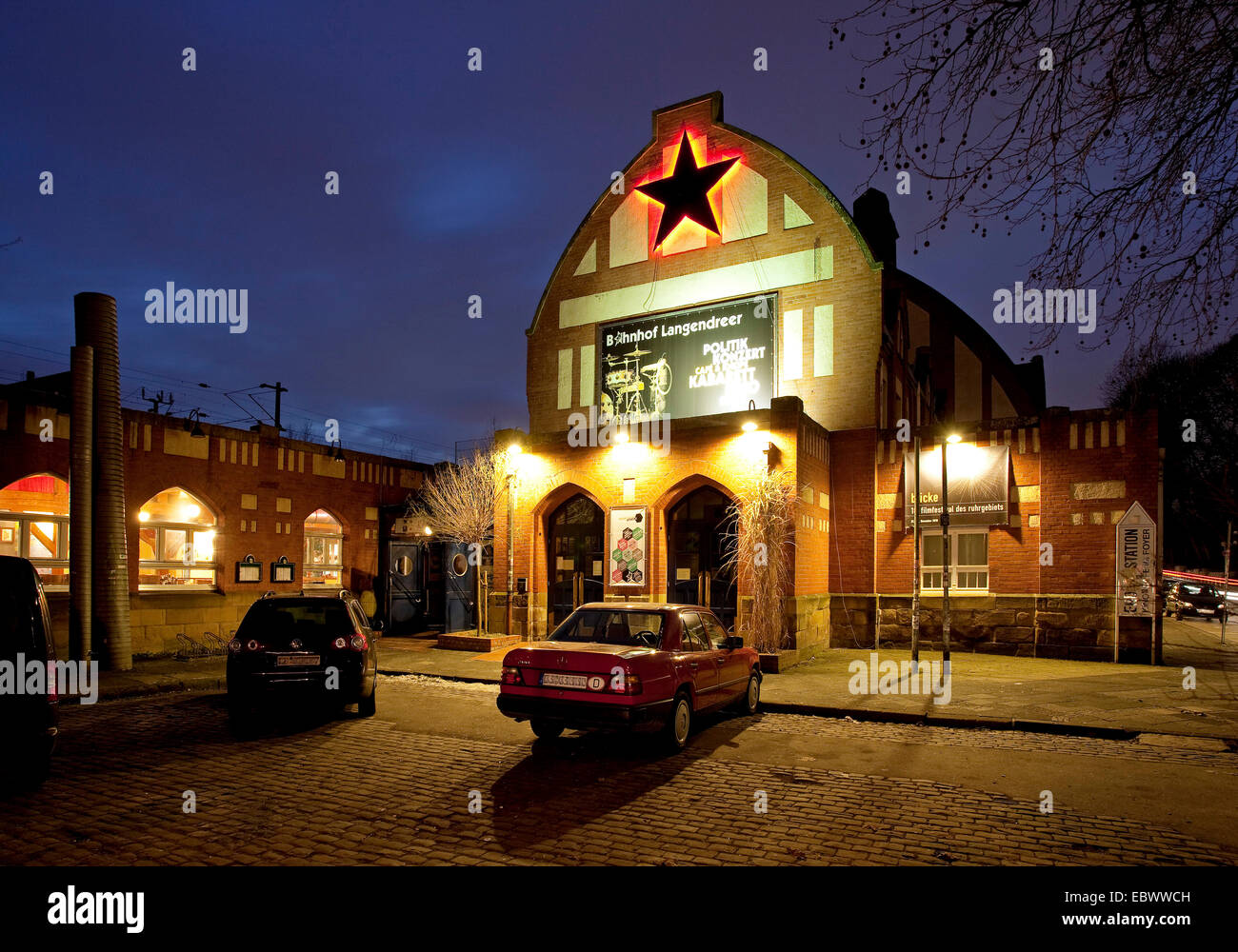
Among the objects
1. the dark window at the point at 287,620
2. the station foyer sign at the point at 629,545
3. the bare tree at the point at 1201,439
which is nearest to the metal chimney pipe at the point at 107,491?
the dark window at the point at 287,620

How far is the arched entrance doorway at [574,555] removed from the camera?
1995 centimetres

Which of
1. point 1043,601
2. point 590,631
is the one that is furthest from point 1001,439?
point 590,631

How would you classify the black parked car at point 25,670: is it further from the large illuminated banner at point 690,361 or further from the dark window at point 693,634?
the large illuminated banner at point 690,361

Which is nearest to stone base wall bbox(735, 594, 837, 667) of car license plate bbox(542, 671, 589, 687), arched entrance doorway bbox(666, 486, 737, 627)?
arched entrance doorway bbox(666, 486, 737, 627)

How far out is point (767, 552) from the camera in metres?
15.8

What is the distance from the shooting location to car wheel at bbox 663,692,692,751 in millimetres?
8477

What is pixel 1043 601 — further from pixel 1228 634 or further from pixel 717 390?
pixel 1228 634

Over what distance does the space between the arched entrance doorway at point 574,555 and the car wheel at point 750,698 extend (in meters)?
8.67

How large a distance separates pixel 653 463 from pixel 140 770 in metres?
12.7

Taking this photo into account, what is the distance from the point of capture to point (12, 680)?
20.3ft

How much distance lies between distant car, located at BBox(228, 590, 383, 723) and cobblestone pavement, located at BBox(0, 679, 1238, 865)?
500 mm

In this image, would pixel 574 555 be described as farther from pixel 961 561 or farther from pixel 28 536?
pixel 28 536

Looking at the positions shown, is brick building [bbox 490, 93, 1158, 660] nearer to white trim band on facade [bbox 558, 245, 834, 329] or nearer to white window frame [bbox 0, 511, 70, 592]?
white trim band on facade [bbox 558, 245, 834, 329]

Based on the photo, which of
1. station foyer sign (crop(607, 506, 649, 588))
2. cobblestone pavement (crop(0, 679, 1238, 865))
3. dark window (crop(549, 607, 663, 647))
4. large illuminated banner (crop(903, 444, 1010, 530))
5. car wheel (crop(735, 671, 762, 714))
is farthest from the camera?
station foyer sign (crop(607, 506, 649, 588))
